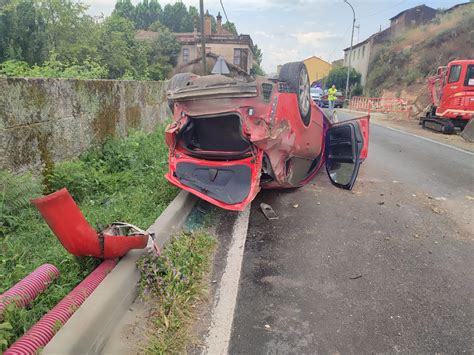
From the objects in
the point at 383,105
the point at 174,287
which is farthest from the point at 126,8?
the point at 174,287

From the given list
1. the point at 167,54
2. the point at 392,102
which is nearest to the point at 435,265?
the point at 392,102

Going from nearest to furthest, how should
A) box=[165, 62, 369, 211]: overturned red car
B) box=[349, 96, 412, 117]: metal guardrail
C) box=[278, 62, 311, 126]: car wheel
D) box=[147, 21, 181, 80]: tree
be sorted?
box=[165, 62, 369, 211]: overturned red car < box=[278, 62, 311, 126]: car wheel < box=[349, 96, 412, 117]: metal guardrail < box=[147, 21, 181, 80]: tree

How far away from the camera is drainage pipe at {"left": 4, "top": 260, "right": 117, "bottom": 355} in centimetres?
193

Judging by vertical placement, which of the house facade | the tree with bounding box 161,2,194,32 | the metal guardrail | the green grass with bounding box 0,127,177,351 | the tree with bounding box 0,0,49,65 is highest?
the tree with bounding box 161,2,194,32

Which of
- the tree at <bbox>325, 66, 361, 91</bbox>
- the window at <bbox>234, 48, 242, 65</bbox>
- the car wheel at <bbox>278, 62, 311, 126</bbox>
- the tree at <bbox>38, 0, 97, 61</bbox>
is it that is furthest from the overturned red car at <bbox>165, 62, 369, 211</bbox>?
the window at <bbox>234, 48, 242, 65</bbox>

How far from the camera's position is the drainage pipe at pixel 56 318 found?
193 centimetres

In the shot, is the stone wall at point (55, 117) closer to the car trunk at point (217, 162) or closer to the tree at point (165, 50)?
the car trunk at point (217, 162)

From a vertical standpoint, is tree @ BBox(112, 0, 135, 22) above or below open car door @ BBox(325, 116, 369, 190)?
above

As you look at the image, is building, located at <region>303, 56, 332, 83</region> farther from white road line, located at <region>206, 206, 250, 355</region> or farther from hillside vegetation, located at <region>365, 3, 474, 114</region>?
white road line, located at <region>206, 206, 250, 355</region>

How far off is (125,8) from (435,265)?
11459cm

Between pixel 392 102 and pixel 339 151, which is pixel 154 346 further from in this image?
pixel 392 102

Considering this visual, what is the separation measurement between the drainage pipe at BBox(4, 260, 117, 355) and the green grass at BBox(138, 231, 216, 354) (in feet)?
1.18

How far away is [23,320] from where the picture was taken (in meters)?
2.20

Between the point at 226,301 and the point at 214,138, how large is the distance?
2.47 m
